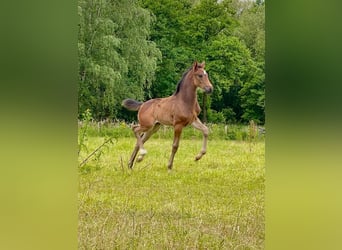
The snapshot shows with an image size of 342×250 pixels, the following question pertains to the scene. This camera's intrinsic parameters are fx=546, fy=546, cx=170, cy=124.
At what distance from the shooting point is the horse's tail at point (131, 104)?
1641mm

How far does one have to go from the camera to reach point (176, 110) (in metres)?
1.67

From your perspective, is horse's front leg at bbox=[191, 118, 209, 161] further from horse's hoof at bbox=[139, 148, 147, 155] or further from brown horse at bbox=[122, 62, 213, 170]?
horse's hoof at bbox=[139, 148, 147, 155]

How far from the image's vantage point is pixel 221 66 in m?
1.65

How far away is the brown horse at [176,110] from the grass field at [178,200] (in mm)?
28

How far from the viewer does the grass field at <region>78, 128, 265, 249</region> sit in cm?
158

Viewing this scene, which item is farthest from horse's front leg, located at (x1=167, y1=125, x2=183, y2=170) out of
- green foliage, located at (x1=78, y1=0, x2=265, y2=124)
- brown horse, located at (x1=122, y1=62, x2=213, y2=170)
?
green foliage, located at (x1=78, y1=0, x2=265, y2=124)

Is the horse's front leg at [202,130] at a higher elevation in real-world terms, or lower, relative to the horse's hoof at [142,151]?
higher

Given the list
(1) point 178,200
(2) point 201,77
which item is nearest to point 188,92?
(2) point 201,77

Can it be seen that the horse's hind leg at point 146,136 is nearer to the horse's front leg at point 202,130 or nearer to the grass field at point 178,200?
the grass field at point 178,200

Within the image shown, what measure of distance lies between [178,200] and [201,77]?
1.23ft

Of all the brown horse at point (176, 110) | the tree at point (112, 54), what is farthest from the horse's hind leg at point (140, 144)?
the tree at point (112, 54)

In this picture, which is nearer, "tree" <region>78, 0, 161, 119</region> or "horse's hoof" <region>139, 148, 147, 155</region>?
"tree" <region>78, 0, 161, 119</region>
